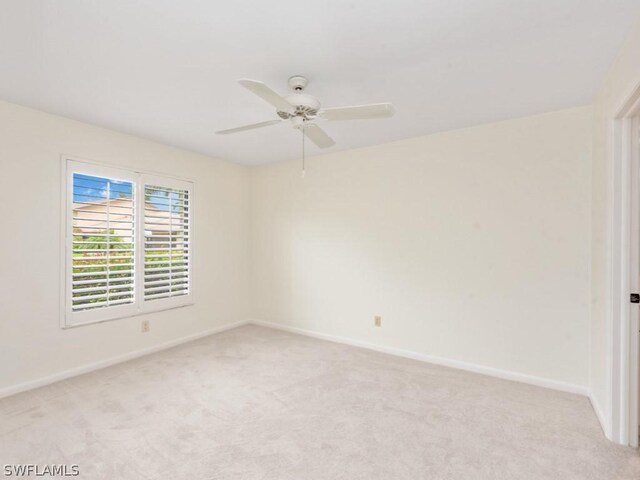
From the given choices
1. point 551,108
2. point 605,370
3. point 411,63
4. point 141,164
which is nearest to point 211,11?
point 411,63

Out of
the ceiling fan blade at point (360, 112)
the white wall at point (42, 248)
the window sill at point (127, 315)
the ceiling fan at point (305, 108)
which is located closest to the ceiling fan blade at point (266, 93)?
the ceiling fan at point (305, 108)

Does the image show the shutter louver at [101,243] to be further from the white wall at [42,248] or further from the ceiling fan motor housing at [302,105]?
the ceiling fan motor housing at [302,105]

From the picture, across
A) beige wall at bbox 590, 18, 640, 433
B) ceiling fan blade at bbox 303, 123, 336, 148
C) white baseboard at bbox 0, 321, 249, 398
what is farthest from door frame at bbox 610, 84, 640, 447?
white baseboard at bbox 0, 321, 249, 398

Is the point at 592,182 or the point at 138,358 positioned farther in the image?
the point at 138,358

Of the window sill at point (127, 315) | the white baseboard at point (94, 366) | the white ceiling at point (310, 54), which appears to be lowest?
the white baseboard at point (94, 366)

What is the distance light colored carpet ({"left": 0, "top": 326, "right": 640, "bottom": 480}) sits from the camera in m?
1.82

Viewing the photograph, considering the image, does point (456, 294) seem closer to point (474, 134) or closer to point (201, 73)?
point (474, 134)

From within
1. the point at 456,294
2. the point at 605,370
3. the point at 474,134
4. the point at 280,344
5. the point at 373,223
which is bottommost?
the point at 280,344

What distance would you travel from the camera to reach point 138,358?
11.4 ft

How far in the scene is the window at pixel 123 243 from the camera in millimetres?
3027

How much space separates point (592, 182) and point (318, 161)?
2807 mm

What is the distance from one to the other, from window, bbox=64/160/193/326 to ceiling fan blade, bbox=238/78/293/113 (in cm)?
230

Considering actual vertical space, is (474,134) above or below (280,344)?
above

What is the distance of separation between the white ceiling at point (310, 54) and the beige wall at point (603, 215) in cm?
12
